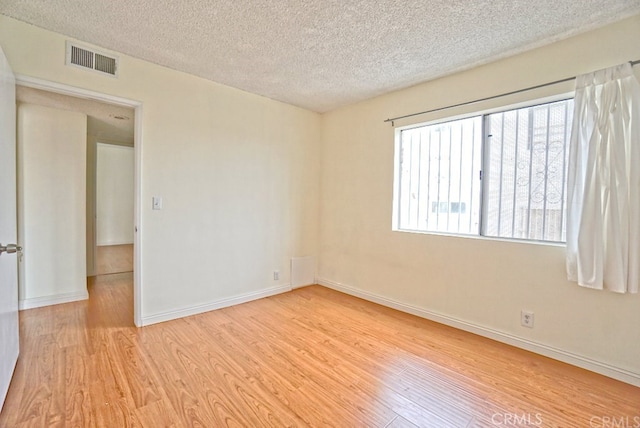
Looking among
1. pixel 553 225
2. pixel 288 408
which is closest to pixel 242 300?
pixel 288 408

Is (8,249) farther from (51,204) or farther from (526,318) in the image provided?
(526,318)

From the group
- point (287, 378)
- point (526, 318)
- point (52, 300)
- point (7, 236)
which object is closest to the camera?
point (7, 236)

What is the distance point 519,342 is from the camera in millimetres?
2494

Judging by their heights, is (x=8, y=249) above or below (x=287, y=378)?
above

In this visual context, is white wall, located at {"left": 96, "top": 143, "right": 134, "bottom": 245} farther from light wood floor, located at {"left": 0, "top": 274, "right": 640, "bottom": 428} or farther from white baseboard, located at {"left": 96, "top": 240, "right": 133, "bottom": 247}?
light wood floor, located at {"left": 0, "top": 274, "right": 640, "bottom": 428}

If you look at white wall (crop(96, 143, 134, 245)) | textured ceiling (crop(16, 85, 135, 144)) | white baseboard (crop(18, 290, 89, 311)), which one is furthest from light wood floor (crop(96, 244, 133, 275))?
textured ceiling (crop(16, 85, 135, 144))

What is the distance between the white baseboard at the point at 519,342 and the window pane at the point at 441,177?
894 millimetres

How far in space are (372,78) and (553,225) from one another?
2140mm

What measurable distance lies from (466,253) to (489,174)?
778 millimetres

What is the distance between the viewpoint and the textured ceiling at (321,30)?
6.40 feet

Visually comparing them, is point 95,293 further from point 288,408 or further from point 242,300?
point 288,408

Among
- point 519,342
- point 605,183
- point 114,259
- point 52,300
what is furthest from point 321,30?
point 114,259

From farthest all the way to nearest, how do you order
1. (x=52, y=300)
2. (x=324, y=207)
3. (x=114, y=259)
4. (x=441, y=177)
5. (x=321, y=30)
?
(x=114, y=259) → (x=324, y=207) → (x=52, y=300) → (x=441, y=177) → (x=321, y=30)

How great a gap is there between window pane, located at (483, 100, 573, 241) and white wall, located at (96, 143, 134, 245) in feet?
23.2
